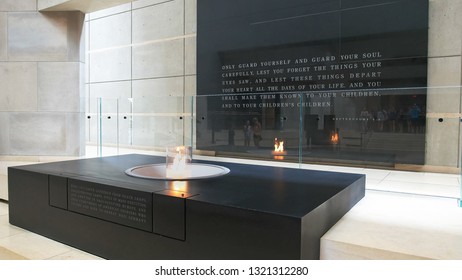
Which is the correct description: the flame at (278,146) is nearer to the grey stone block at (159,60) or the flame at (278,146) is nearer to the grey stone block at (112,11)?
the grey stone block at (159,60)

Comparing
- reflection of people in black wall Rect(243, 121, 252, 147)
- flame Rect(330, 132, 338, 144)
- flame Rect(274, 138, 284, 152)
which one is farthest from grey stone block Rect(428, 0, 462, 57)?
reflection of people in black wall Rect(243, 121, 252, 147)

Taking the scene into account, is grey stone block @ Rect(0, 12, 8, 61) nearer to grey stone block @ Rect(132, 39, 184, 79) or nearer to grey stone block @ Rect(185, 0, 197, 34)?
grey stone block @ Rect(132, 39, 184, 79)

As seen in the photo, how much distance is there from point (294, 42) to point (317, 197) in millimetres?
3934

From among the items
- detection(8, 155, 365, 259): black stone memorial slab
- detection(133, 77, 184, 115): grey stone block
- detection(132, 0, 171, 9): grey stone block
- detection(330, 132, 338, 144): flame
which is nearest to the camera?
detection(8, 155, 365, 259): black stone memorial slab

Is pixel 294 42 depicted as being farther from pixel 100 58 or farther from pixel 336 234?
A: pixel 100 58

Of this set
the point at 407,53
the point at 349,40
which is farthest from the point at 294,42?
the point at 407,53

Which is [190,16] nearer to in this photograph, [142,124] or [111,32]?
[111,32]

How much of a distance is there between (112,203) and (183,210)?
21.1 inches

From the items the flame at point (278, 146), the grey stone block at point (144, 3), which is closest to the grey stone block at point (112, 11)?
the grey stone block at point (144, 3)

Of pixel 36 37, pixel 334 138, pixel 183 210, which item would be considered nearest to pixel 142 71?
pixel 36 37

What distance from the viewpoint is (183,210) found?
5.75 feet

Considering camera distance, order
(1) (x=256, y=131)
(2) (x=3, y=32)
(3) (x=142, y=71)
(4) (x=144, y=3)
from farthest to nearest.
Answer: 1. (3) (x=142, y=71)
2. (4) (x=144, y=3)
3. (1) (x=256, y=131)
4. (2) (x=3, y=32)

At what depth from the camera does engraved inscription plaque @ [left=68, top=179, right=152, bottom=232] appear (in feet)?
6.24

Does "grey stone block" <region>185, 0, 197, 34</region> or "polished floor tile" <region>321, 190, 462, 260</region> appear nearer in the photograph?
"polished floor tile" <region>321, 190, 462, 260</region>
